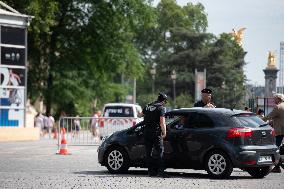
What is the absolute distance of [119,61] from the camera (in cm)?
6838

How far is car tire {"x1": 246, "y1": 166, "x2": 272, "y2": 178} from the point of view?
21.8 m

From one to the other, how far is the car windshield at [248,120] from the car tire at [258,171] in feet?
3.44

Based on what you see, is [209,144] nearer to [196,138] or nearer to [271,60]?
[196,138]

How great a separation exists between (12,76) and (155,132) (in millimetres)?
26556

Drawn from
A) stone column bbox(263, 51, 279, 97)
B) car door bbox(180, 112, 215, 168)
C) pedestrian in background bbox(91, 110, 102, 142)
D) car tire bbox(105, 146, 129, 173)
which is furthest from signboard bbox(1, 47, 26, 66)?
stone column bbox(263, 51, 279, 97)

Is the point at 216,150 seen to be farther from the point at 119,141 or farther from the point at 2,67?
the point at 2,67

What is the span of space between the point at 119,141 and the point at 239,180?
3076 mm

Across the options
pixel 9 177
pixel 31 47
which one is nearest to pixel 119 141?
pixel 9 177

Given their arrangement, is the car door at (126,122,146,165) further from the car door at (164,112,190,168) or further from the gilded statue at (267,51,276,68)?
the gilded statue at (267,51,276,68)

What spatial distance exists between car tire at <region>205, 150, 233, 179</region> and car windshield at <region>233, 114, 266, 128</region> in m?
0.80

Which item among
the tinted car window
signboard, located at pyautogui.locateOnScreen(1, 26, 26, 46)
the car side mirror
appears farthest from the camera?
signboard, located at pyautogui.locateOnScreen(1, 26, 26, 46)

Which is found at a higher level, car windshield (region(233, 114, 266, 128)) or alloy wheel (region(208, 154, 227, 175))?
car windshield (region(233, 114, 266, 128))

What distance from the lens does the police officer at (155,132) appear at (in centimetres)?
2116

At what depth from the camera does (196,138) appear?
2134 cm
